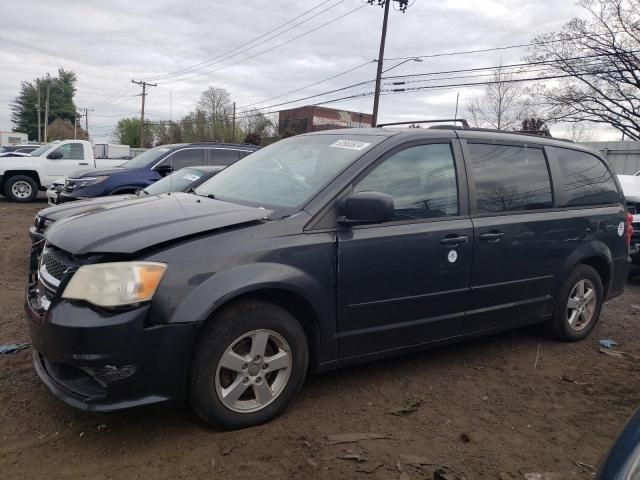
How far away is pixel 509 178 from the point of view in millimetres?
4148

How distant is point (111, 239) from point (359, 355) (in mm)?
1662

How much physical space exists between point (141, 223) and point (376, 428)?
1.80m

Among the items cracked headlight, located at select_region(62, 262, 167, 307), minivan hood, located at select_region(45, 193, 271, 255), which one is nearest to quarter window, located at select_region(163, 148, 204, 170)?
minivan hood, located at select_region(45, 193, 271, 255)

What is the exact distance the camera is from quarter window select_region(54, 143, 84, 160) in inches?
607

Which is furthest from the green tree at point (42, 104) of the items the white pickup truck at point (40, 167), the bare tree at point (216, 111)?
the white pickup truck at point (40, 167)

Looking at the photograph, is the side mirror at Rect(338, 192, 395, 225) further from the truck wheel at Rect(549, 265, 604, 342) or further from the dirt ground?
the truck wheel at Rect(549, 265, 604, 342)

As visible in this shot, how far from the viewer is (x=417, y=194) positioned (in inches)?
144

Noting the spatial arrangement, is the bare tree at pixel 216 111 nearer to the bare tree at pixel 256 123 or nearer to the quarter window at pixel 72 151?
the bare tree at pixel 256 123

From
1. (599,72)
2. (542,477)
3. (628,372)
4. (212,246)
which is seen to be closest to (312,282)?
(212,246)

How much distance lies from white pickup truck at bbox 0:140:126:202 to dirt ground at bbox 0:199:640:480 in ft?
40.6

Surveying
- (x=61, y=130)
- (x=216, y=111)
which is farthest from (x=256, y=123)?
(x=61, y=130)

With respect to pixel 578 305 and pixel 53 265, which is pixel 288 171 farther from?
pixel 578 305

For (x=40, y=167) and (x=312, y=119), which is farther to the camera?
(x=312, y=119)

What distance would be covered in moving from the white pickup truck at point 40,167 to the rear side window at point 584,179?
13729 millimetres
